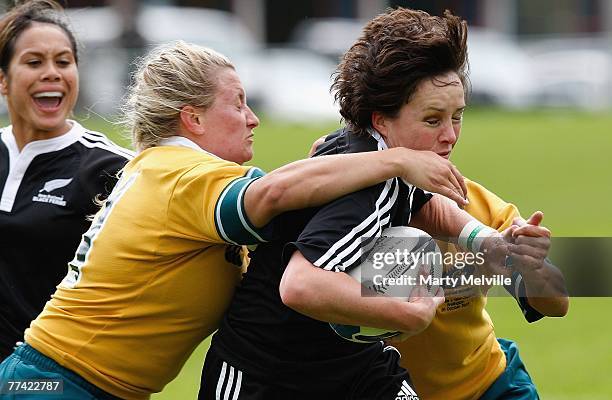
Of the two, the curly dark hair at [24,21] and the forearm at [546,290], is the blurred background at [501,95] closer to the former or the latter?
the curly dark hair at [24,21]

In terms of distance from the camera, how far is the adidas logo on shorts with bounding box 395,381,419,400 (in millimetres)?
4125

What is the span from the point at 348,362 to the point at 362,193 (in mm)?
629

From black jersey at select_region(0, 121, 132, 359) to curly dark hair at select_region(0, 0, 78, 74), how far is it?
719mm

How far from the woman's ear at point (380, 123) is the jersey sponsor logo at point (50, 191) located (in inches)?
75.1

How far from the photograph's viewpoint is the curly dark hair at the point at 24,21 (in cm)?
584

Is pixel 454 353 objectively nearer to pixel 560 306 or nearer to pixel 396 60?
pixel 560 306

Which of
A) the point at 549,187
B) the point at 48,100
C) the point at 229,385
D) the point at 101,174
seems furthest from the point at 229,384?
the point at 549,187

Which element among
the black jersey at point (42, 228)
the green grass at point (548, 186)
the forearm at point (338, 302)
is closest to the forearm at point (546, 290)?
the forearm at point (338, 302)

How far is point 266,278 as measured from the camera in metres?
4.10

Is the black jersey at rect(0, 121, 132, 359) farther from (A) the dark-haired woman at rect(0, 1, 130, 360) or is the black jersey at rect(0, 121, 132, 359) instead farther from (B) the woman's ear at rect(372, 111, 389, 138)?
(B) the woman's ear at rect(372, 111, 389, 138)

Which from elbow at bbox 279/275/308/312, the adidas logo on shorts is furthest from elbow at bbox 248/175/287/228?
the adidas logo on shorts

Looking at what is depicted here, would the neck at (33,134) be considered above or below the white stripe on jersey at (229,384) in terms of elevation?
above

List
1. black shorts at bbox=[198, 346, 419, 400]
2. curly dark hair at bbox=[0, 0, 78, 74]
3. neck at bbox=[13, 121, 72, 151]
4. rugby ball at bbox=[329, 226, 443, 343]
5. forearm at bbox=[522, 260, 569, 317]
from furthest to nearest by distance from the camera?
curly dark hair at bbox=[0, 0, 78, 74], neck at bbox=[13, 121, 72, 151], forearm at bbox=[522, 260, 569, 317], black shorts at bbox=[198, 346, 419, 400], rugby ball at bbox=[329, 226, 443, 343]

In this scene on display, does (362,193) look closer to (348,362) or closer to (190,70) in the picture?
(348,362)
